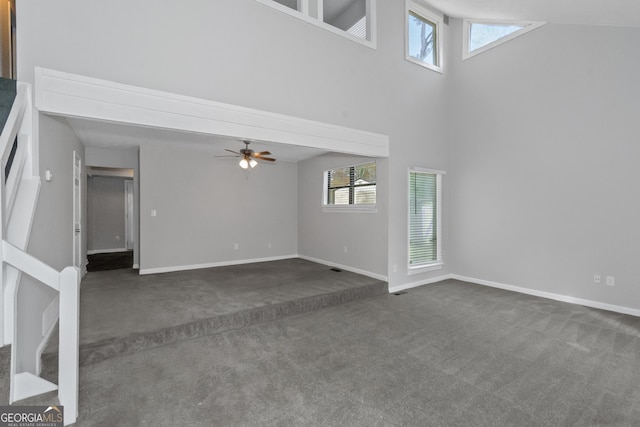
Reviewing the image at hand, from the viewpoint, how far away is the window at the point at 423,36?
5180 mm

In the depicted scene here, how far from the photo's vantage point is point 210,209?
6.29 meters

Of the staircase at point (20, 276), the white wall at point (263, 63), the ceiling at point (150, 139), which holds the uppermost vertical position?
the white wall at point (263, 63)

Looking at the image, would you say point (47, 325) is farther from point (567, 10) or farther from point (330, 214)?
point (567, 10)

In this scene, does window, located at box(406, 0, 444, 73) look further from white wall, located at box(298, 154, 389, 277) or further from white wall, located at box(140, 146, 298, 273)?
white wall, located at box(140, 146, 298, 273)

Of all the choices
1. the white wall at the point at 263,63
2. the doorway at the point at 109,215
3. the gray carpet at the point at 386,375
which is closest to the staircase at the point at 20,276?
the gray carpet at the point at 386,375

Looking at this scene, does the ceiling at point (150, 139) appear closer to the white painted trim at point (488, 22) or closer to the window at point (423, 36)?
the window at point (423, 36)

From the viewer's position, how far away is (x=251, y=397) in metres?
2.20

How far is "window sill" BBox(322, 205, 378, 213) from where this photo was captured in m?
5.21

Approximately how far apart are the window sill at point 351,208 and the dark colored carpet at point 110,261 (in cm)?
455

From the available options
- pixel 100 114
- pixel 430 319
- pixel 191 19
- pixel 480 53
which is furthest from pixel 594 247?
pixel 100 114

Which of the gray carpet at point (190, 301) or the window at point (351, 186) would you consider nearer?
the gray carpet at point (190, 301)

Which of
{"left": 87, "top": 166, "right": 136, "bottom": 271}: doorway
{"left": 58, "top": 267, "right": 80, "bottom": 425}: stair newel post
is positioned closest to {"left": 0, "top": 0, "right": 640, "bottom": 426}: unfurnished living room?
{"left": 58, "top": 267, "right": 80, "bottom": 425}: stair newel post

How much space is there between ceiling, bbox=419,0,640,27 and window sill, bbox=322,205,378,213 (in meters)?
3.34

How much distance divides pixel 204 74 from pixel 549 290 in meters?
5.89
